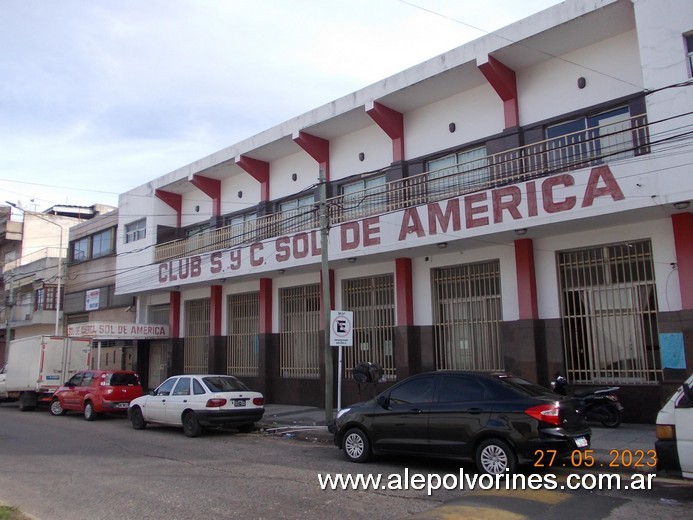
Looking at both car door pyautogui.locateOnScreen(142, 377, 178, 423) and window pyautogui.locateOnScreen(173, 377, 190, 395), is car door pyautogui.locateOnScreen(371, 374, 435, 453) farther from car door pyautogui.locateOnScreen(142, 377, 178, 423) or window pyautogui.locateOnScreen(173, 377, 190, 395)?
car door pyautogui.locateOnScreen(142, 377, 178, 423)

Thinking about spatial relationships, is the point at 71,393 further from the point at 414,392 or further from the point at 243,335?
the point at 414,392

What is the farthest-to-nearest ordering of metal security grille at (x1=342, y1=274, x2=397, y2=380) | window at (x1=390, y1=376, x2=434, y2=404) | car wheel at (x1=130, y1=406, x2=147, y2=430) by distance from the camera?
metal security grille at (x1=342, y1=274, x2=397, y2=380), car wheel at (x1=130, y1=406, x2=147, y2=430), window at (x1=390, y1=376, x2=434, y2=404)

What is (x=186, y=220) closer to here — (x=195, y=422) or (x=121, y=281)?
(x=121, y=281)

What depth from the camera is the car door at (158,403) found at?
14.5 meters

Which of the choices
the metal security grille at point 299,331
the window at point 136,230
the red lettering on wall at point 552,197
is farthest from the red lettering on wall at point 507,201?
the window at point 136,230

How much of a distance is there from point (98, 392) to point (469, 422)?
44.3 ft

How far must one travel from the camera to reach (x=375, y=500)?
726 cm

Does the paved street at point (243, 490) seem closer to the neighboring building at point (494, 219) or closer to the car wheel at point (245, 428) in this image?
the car wheel at point (245, 428)

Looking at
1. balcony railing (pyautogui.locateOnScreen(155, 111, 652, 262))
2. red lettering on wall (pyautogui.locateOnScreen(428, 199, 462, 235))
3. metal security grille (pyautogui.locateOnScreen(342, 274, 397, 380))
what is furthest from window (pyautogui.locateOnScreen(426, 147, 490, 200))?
metal security grille (pyautogui.locateOnScreen(342, 274, 397, 380))

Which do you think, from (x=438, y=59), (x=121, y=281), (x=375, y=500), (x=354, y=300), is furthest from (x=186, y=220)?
(x=375, y=500)

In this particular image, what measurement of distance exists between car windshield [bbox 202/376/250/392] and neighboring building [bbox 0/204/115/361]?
805 inches

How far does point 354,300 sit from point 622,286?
815cm

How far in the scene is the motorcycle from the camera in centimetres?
1180

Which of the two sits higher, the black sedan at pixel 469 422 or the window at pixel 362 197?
the window at pixel 362 197
